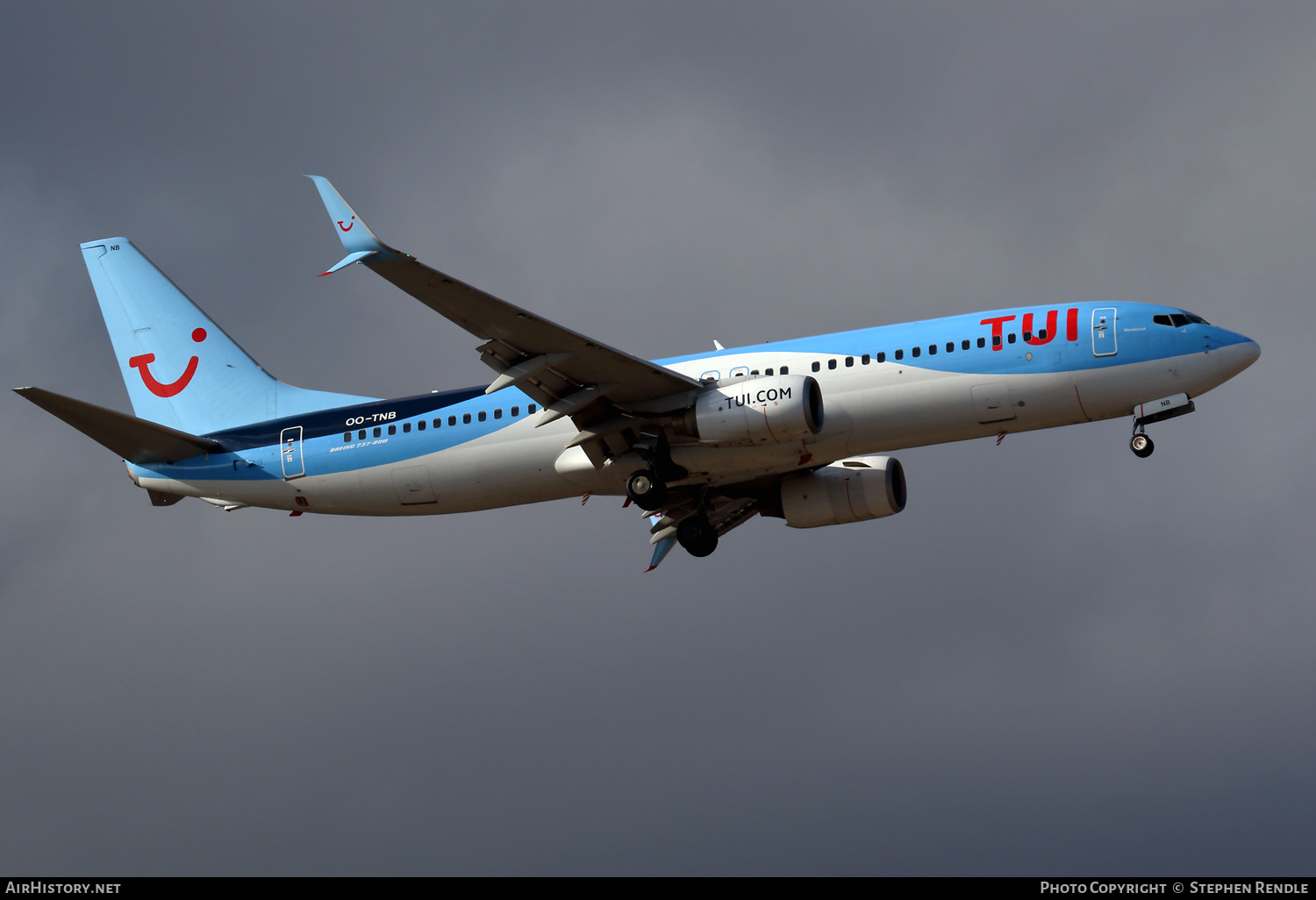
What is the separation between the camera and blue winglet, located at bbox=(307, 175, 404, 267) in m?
32.1

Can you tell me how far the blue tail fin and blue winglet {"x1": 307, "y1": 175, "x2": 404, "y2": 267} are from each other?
38.9 feet

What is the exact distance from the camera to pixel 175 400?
4628 cm

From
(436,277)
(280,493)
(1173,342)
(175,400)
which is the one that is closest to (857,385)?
(1173,342)

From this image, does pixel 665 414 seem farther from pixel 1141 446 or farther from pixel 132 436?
pixel 132 436

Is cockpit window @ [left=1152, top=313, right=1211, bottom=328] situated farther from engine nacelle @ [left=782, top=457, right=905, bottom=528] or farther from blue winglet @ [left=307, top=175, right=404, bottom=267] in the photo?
blue winglet @ [left=307, top=175, right=404, bottom=267]

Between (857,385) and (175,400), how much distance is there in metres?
21.6

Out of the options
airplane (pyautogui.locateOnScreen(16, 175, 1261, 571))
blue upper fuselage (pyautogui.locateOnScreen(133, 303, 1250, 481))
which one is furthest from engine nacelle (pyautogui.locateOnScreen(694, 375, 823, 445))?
blue upper fuselage (pyautogui.locateOnScreen(133, 303, 1250, 481))

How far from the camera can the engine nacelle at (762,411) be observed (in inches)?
1458

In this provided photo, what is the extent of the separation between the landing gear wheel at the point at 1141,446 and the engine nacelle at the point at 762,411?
790cm

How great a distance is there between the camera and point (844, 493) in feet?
144

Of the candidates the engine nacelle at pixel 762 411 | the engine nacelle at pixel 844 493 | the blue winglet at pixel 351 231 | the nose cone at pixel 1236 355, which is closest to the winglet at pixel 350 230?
the blue winglet at pixel 351 231

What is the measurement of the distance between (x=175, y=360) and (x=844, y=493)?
2127cm

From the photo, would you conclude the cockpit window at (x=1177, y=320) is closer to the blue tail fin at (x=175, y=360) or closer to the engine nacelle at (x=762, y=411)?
the engine nacelle at (x=762, y=411)

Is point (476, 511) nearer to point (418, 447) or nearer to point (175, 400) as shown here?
point (418, 447)
